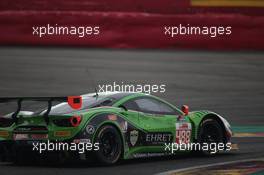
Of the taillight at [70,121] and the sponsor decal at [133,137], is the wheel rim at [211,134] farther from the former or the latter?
the taillight at [70,121]

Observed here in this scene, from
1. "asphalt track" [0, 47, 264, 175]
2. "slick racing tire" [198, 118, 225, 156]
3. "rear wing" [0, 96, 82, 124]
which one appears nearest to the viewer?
"rear wing" [0, 96, 82, 124]

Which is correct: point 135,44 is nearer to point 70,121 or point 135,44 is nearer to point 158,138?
point 158,138

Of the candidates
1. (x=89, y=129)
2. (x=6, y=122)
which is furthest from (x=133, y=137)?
(x=6, y=122)

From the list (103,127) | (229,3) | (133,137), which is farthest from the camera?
(229,3)

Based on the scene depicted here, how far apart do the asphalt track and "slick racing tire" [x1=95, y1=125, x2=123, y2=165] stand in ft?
21.2

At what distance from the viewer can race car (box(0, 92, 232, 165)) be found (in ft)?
36.3

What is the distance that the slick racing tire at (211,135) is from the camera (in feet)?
42.3

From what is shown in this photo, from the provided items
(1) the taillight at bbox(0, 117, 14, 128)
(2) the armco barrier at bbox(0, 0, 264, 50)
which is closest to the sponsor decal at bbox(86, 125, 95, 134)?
(1) the taillight at bbox(0, 117, 14, 128)

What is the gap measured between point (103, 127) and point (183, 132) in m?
1.74

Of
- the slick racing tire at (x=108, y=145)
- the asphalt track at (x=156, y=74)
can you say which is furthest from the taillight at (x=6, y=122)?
the asphalt track at (x=156, y=74)

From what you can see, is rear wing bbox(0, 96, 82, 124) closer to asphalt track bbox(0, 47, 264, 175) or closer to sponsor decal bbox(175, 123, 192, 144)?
sponsor decal bbox(175, 123, 192, 144)

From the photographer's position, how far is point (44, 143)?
11.1 metres

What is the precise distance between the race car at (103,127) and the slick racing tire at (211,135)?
0.09 m

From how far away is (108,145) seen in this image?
1134cm
